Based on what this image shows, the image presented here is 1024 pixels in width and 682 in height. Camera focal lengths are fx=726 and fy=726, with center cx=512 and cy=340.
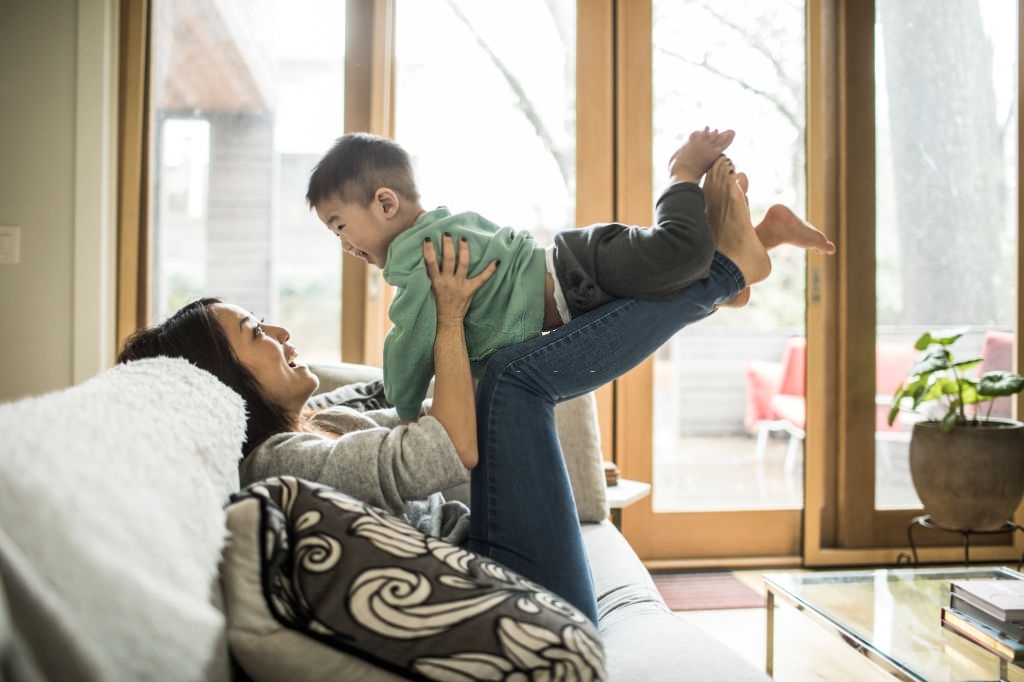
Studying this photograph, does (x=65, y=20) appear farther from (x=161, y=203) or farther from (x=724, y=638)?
(x=724, y=638)

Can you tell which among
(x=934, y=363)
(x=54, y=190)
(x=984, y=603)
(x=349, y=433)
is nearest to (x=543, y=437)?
(x=349, y=433)

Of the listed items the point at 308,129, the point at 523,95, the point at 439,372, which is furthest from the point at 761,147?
the point at 439,372

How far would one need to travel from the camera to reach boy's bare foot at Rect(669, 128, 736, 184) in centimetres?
137

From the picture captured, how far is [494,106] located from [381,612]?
2545 millimetres

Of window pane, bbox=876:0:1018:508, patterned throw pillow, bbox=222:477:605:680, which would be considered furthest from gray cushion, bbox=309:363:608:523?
window pane, bbox=876:0:1018:508

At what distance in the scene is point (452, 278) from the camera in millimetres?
1294

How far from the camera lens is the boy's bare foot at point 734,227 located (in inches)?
52.1

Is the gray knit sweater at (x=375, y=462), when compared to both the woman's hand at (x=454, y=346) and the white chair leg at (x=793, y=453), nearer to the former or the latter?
the woman's hand at (x=454, y=346)

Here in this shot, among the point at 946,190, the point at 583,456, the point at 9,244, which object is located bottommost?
the point at 583,456

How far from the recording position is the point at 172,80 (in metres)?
2.78

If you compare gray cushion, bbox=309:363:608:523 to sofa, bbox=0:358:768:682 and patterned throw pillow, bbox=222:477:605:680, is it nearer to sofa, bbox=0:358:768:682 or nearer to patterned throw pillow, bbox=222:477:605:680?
sofa, bbox=0:358:768:682

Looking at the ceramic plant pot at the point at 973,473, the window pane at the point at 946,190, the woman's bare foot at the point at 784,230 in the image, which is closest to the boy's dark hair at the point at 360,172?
the woman's bare foot at the point at 784,230

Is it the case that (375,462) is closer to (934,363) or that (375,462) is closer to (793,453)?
(934,363)

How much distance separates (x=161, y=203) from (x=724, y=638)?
8.31 ft
